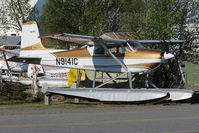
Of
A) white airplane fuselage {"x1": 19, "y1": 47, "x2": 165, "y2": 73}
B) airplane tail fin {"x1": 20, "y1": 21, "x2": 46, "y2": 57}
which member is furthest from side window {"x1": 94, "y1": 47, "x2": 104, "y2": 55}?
airplane tail fin {"x1": 20, "y1": 21, "x2": 46, "y2": 57}

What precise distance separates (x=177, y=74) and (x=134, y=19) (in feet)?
12.2

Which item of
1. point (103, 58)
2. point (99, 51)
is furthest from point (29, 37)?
point (103, 58)

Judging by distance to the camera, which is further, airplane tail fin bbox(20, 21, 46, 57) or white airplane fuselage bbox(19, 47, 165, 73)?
airplane tail fin bbox(20, 21, 46, 57)

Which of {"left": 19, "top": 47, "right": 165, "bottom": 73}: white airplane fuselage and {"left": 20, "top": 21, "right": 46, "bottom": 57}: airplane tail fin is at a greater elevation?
{"left": 20, "top": 21, "right": 46, "bottom": 57}: airplane tail fin

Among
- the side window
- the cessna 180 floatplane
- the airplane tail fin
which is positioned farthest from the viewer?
the airplane tail fin

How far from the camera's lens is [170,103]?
1481 cm

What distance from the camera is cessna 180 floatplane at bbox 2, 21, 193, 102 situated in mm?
14016

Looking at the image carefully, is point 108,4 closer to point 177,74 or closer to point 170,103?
point 177,74

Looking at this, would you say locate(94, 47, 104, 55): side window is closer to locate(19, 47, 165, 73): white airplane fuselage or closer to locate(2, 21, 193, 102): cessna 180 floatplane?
locate(2, 21, 193, 102): cessna 180 floatplane

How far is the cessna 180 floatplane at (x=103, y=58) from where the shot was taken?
1402 centimetres

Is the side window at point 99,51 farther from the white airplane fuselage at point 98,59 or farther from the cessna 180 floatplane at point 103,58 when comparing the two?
the white airplane fuselage at point 98,59

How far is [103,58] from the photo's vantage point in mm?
16297

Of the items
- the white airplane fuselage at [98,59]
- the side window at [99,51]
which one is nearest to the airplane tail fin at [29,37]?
the white airplane fuselage at [98,59]

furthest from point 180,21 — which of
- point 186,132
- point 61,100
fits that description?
point 186,132
